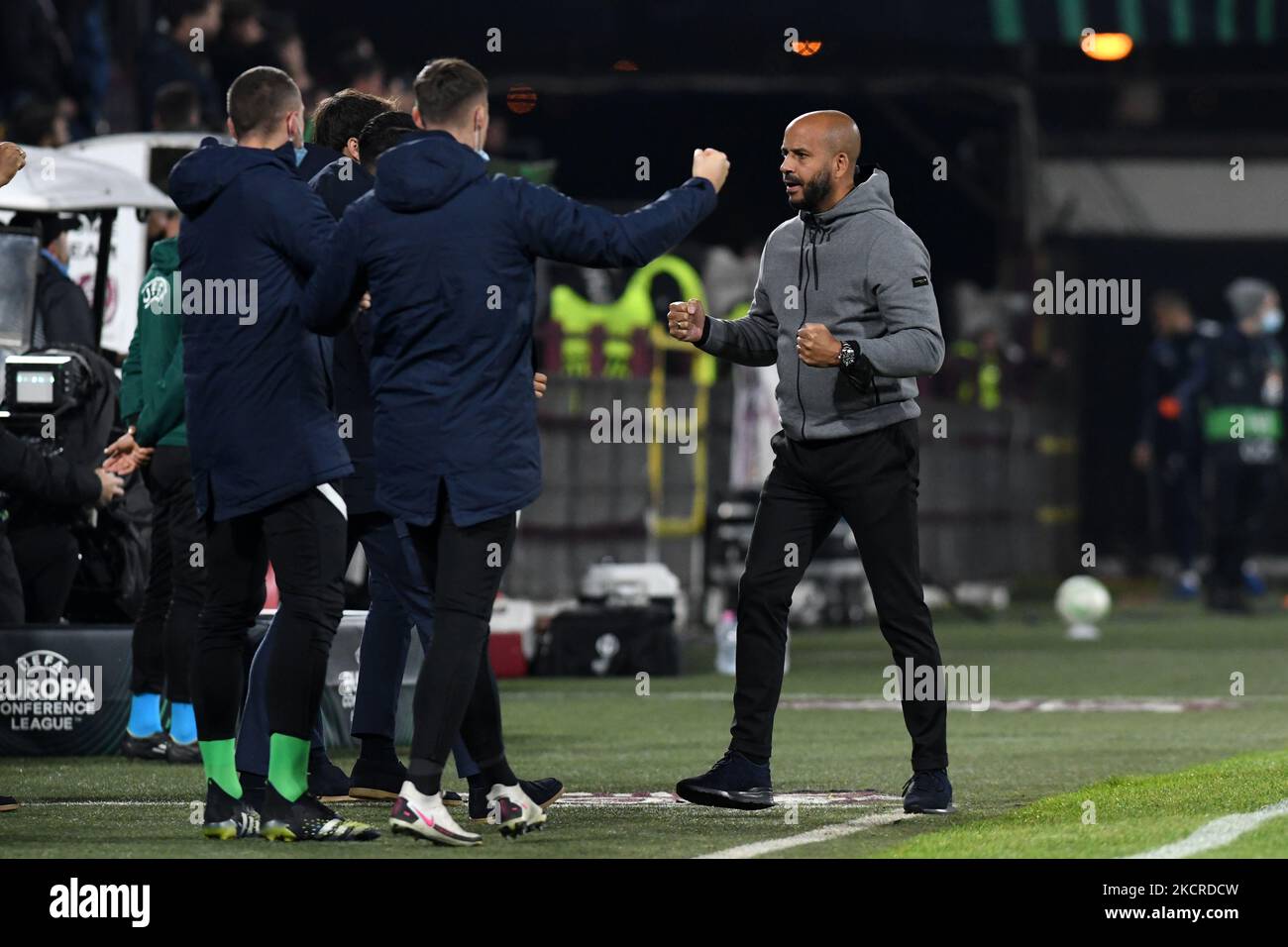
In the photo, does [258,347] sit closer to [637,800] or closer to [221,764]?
[221,764]

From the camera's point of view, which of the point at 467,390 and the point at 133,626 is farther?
the point at 133,626

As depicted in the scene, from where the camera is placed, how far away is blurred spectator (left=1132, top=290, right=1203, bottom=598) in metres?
22.0

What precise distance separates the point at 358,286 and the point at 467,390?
1.41 ft

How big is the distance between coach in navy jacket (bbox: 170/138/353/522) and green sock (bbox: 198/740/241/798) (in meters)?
0.66

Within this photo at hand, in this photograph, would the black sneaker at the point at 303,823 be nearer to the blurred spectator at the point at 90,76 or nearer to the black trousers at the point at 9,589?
the black trousers at the point at 9,589

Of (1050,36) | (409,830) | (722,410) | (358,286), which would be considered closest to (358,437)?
(358,286)

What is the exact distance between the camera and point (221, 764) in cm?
722

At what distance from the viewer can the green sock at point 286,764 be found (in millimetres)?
7082

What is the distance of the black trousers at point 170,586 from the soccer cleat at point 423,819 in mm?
2096

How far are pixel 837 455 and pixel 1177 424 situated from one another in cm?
1549

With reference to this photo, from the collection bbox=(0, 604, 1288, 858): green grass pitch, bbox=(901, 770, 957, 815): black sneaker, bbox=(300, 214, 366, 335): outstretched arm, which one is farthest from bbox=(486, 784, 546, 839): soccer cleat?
bbox=(300, 214, 366, 335): outstretched arm

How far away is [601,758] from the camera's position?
388 inches
